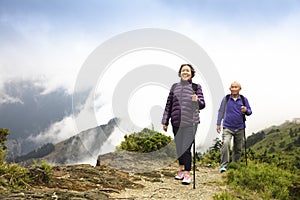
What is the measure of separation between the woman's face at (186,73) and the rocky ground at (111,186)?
8.33 ft

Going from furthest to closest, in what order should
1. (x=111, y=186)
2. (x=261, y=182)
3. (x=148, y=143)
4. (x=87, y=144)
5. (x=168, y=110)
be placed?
(x=148, y=143) < (x=87, y=144) < (x=168, y=110) < (x=261, y=182) < (x=111, y=186)

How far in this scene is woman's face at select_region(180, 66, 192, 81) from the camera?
25.8ft

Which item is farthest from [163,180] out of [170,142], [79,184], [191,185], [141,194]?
[170,142]

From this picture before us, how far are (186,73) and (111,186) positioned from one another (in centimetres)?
307

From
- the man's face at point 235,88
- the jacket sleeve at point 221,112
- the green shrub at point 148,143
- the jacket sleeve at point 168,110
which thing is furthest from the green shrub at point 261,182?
the green shrub at point 148,143

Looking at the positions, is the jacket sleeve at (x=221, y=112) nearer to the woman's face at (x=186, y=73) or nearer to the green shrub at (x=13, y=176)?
the woman's face at (x=186, y=73)

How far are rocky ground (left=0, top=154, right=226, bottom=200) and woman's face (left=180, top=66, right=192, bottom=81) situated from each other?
2538 millimetres

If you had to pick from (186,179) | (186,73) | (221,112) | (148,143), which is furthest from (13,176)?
(148,143)

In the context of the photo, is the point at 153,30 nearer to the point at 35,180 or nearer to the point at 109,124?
the point at 109,124

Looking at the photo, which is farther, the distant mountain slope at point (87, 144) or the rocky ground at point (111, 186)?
the distant mountain slope at point (87, 144)

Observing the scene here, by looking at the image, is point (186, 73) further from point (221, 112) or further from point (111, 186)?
point (111, 186)

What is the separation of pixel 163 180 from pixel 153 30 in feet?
15.1

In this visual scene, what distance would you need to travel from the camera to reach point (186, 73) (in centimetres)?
785

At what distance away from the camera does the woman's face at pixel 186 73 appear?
25.8 feet
